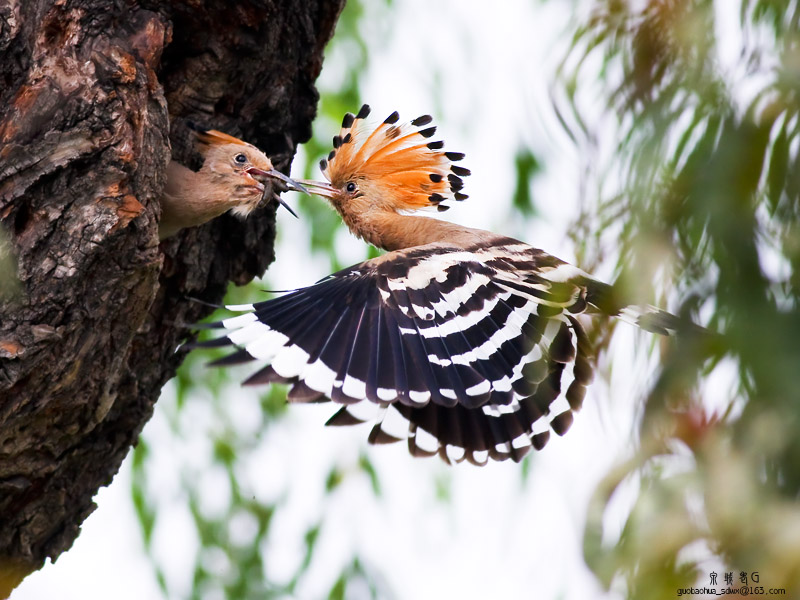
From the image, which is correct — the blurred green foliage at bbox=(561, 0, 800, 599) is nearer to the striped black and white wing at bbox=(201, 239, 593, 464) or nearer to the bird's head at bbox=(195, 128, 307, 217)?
the striped black and white wing at bbox=(201, 239, 593, 464)

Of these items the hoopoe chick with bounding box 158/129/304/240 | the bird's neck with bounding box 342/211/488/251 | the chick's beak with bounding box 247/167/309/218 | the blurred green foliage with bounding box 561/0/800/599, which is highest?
the bird's neck with bounding box 342/211/488/251

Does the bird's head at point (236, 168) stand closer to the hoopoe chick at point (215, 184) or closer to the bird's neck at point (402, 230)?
the hoopoe chick at point (215, 184)

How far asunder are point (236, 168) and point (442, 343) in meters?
0.62

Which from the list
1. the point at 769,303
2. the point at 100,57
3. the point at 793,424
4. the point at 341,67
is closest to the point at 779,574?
the point at 793,424

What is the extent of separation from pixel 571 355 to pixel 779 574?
4.11ft

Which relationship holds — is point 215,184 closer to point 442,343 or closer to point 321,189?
point 442,343

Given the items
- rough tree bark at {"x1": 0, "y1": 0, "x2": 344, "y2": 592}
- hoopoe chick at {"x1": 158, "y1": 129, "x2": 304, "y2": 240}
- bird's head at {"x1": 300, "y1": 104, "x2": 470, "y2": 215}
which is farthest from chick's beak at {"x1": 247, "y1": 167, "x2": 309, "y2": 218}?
bird's head at {"x1": 300, "y1": 104, "x2": 470, "y2": 215}

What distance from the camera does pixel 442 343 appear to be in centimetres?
212

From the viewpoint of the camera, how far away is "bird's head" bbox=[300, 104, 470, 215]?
9.23ft

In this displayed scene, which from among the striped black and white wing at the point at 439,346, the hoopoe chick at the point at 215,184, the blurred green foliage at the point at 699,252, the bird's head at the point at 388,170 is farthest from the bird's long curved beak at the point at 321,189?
the blurred green foliage at the point at 699,252

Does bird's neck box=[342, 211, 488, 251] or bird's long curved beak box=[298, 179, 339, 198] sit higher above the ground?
bird's long curved beak box=[298, 179, 339, 198]

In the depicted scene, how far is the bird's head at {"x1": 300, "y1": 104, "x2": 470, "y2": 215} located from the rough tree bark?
1.78 feet

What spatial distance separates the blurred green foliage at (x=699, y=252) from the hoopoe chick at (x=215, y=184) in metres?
1.09

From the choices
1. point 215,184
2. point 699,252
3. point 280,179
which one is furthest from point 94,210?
point 699,252
